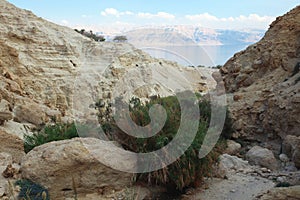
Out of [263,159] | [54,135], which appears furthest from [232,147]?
[54,135]

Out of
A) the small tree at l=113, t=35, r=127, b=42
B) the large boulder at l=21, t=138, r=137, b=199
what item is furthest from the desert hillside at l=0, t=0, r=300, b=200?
the small tree at l=113, t=35, r=127, b=42

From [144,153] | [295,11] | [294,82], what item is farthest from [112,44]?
[144,153]

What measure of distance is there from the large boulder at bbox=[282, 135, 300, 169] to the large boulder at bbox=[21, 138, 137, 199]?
12.0 feet

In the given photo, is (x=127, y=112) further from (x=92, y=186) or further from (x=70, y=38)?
(x=70, y=38)

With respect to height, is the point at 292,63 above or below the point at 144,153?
above

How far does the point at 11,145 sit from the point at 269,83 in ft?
25.2

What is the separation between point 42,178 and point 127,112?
1.66m

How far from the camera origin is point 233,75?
12469mm

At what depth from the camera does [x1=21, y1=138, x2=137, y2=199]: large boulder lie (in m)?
4.35

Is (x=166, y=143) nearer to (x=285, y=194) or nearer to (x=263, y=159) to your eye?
(x=285, y=194)

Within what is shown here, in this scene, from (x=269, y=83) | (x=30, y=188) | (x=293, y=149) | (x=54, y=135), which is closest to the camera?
(x=30, y=188)

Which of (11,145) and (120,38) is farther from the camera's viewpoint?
(120,38)

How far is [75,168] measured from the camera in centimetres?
441

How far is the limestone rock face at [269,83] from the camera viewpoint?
8.90 metres
